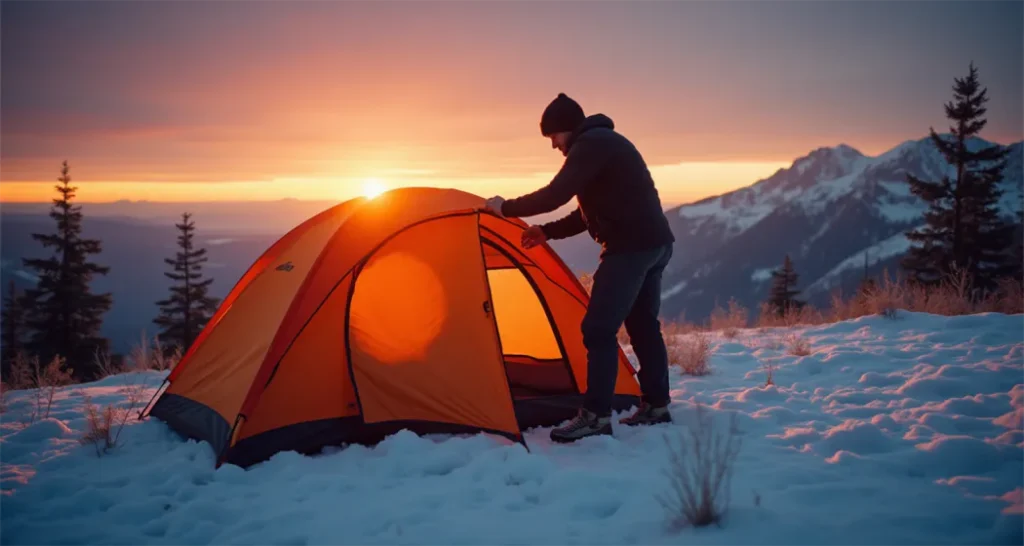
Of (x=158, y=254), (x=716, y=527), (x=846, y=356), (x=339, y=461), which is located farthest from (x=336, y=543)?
(x=158, y=254)

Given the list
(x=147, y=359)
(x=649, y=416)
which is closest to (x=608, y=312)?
(x=649, y=416)

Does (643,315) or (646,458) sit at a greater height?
(643,315)

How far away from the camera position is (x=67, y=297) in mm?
28969

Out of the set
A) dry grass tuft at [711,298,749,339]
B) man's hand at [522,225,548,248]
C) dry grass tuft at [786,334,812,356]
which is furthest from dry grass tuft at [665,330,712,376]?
dry grass tuft at [711,298,749,339]

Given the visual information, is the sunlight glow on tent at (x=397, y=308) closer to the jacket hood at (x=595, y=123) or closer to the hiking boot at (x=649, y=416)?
the jacket hood at (x=595, y=123)

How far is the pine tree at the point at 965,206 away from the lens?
27.8 m

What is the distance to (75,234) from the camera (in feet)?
100

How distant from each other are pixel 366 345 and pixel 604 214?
6.82ft

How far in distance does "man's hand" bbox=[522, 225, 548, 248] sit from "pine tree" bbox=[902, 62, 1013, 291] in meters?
28.1

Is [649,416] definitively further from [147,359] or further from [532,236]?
[147,359]

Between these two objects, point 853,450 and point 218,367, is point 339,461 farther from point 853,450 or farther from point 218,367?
point 853,450

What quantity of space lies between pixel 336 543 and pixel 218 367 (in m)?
2.38

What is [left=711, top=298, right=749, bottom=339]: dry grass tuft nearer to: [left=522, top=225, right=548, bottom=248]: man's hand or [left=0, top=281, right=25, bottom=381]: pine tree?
[left=522, top=225, right=548, bottom=248]: man's hand

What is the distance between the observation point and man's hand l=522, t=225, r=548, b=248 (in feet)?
15.8
